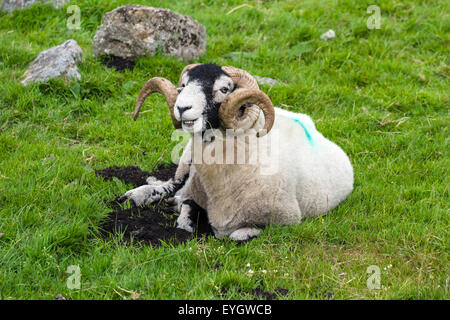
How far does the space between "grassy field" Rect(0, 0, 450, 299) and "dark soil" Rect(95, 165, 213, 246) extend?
16 cm

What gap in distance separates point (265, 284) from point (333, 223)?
133 centimetres

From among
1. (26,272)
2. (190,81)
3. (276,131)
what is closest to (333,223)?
(276,131)

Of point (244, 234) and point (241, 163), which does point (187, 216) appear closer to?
point (244, 234)

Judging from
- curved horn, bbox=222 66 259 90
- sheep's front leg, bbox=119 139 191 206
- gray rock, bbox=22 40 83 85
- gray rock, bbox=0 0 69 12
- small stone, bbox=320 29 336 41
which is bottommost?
small stone, bbox=320 29 336 41

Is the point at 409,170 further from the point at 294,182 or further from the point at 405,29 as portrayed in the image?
the point at 405,29

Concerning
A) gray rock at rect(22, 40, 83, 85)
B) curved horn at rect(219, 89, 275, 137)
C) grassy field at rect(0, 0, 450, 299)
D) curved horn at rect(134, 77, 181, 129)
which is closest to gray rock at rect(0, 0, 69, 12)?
grassy field at rect(0, 0, 450, 299)

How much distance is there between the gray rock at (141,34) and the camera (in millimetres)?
8609

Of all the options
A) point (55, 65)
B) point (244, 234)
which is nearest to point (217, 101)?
point (244, 234)

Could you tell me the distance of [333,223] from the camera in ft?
17.2

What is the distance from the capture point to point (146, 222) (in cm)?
515

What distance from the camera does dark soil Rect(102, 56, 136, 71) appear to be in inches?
338

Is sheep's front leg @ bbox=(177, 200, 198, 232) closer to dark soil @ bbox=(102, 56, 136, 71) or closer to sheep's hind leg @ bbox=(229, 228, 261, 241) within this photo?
sheep's hind leg @ bbox=(229, 228, 261, 241)

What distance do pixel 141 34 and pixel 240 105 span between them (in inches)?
177
